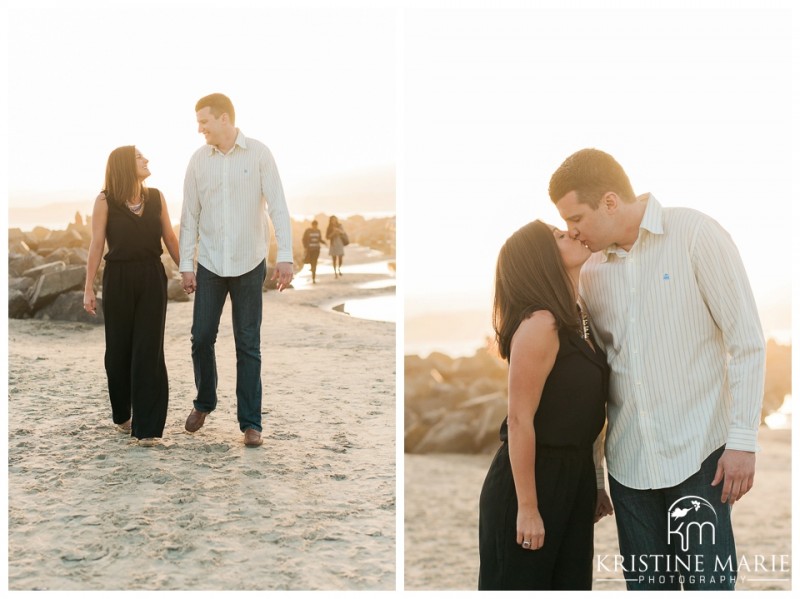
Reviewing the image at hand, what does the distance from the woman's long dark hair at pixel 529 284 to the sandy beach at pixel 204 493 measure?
3.67 ft

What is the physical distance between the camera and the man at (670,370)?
2.04 metres

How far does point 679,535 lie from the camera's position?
2100 mm

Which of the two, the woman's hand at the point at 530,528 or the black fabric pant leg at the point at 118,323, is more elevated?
the black fabric pant leg at the point at 118,323

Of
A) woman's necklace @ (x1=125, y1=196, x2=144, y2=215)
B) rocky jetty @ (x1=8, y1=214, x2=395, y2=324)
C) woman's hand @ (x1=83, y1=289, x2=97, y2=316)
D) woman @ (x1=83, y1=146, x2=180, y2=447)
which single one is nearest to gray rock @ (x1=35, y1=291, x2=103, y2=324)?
rocky jetty @ (x1=8, y1=214, x2=395, y2=324)

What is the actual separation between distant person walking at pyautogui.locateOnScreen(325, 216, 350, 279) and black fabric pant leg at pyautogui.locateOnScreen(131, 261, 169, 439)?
10.5 meters

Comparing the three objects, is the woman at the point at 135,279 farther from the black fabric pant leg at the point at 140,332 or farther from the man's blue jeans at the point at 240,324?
the man's blue jeans at the point at 240,324

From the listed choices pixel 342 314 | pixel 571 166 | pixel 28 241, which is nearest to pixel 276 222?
pixel 571 166

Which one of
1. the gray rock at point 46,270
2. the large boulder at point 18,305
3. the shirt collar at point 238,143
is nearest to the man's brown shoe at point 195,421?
the shirt collar at point 238,143

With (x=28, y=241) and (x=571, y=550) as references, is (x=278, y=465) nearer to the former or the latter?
(x=571, y=550)

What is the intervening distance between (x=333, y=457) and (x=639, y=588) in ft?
6.06

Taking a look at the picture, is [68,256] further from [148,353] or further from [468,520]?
[148,353]

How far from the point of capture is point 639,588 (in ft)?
7.34

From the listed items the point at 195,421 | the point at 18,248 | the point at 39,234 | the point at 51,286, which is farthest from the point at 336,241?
the point at 195,421

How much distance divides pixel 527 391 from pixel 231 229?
6.45 feet
